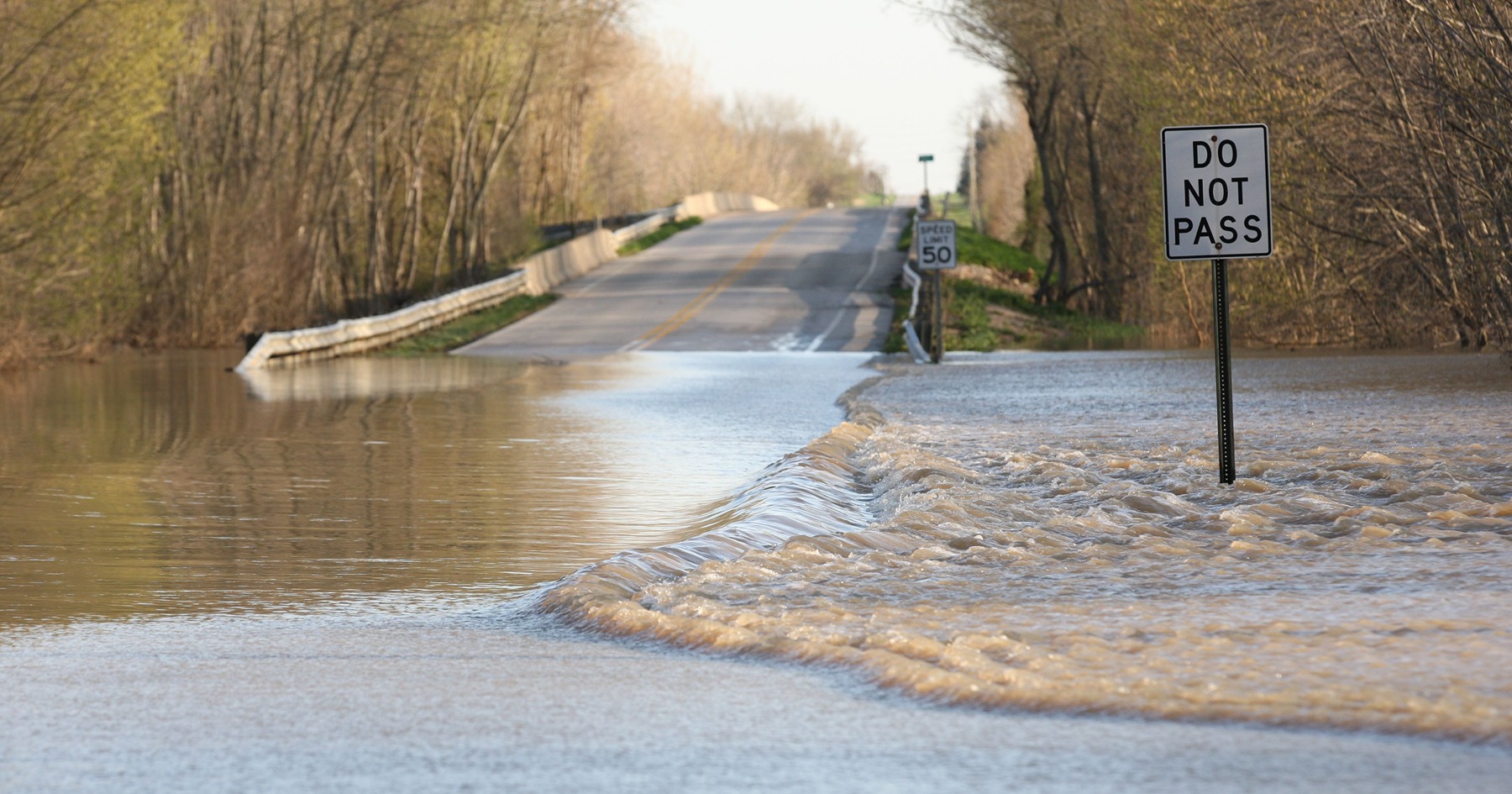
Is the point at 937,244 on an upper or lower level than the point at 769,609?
upper

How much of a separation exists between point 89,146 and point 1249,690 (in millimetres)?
31943

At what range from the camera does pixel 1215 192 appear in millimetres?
12875

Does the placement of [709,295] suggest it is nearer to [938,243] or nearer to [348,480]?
[938,243]

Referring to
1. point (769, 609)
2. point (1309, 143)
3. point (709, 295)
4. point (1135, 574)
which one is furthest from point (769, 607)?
point (709, 295)

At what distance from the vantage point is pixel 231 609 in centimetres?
905

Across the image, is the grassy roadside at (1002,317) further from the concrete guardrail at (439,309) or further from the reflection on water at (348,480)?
the reflection on water at (348,480)

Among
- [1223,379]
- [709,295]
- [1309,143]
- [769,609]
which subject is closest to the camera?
[769,609]

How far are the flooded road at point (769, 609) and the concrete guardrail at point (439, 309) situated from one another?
17571 mm

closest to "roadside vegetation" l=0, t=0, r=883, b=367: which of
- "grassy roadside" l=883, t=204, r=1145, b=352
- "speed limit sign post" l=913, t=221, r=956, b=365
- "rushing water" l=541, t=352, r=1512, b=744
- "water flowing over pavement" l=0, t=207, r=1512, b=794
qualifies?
"grassy roadside" l=883, t=204, r=1145, b=352

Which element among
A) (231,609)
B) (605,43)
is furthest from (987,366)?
(605,43)

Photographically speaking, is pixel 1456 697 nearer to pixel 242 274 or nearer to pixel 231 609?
pixel 231 609

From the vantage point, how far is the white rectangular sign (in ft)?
41.8

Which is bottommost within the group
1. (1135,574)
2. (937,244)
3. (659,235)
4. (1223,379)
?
(1135,574)

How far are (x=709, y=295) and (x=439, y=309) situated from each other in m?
10.6
